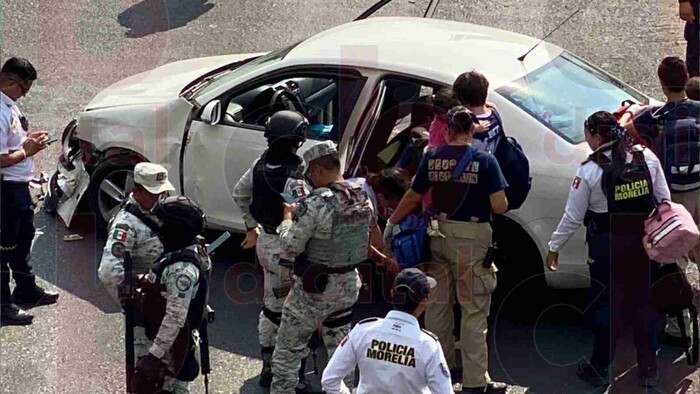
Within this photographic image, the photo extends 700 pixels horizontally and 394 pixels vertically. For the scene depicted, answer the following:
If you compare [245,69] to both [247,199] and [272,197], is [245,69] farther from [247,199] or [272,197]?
[272,197]

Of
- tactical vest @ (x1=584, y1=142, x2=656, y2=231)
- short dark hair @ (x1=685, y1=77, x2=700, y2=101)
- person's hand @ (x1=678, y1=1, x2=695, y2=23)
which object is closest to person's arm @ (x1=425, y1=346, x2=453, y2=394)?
tactical vest @ (x1=584, y1=142, x2=656, y2=231)

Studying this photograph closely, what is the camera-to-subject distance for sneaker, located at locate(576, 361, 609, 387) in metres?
6.57

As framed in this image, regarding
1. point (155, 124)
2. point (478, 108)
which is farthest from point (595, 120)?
point (155, 124)

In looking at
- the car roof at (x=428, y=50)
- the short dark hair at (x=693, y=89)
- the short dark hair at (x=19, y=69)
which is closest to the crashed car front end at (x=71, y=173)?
the short dark hair at (x=19, y=69)

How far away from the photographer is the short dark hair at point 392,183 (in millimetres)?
6594

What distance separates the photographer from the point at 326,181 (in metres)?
5.78

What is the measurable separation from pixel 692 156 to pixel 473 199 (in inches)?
61.4

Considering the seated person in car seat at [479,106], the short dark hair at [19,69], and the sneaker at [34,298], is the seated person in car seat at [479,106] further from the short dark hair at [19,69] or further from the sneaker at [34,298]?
the sneaker at [34,298]

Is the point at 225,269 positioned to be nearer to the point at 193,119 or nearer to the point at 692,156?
the point at 193,119

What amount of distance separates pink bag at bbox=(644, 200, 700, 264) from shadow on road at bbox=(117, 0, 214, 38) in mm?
7951

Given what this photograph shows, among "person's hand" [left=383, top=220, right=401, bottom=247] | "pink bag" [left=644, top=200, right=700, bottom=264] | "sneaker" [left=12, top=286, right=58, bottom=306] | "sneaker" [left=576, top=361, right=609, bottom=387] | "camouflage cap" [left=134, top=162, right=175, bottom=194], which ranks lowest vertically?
"sneaker" [left=12, top=286, right=58, bottom=306]

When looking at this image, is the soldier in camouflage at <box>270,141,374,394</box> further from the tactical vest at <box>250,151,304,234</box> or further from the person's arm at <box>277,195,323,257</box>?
the tactical vest at <box>250,151,304,234</box>

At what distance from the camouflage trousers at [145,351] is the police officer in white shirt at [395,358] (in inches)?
50.3

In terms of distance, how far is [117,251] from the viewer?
5602 mm
